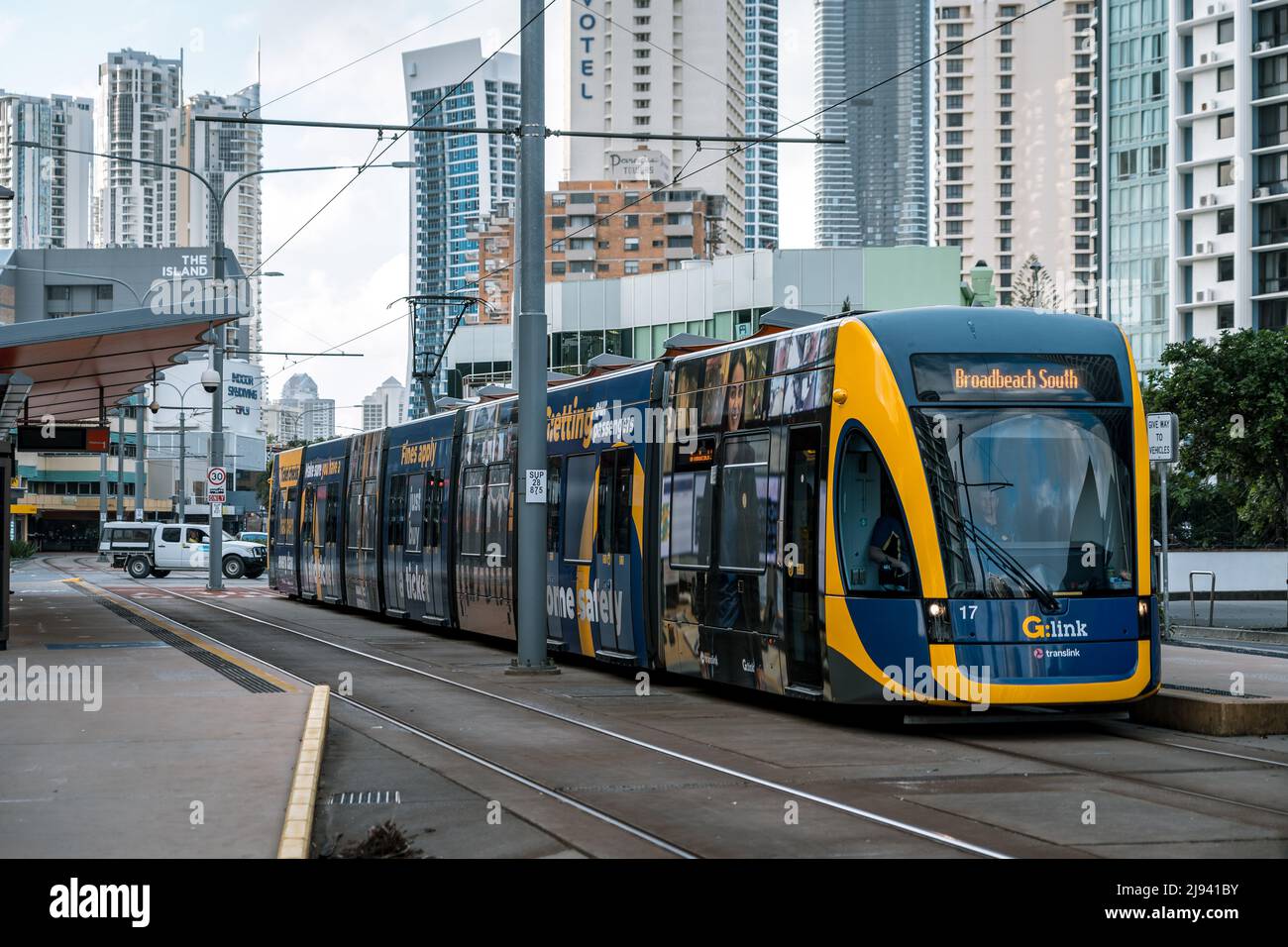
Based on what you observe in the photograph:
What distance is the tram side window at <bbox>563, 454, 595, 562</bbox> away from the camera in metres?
18.1

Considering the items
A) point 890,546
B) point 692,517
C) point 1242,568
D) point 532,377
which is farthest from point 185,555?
point 890,546

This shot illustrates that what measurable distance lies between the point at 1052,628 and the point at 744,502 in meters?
3.19

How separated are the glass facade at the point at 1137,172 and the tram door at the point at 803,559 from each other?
92.1m

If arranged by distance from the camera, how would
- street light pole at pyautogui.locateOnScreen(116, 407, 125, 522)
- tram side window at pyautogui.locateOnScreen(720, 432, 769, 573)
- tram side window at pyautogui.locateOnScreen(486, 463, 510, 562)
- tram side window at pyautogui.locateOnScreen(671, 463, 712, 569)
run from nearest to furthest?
tram side window at pyautogui.locateOnScreen(720, 432, 769, 573)
tram side window at pyautogui.locateOnScreen(671, 463, 712, 569)
tram side window at pyautogui.locateOnScreen(486, 463, 510, 562)
street light pole at pyautogui.locateOnScreen(116, 407, 125, 522)

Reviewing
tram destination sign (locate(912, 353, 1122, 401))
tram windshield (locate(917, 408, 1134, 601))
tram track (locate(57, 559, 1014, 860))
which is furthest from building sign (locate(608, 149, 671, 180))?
tram windshield (locate(917, 408, 1134, 601))

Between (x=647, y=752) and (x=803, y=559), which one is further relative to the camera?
(x=803, y=559)

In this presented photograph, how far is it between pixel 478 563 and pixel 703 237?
117 meters

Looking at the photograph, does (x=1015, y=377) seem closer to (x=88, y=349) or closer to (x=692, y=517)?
(x=692, y=517)

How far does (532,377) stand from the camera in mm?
17812

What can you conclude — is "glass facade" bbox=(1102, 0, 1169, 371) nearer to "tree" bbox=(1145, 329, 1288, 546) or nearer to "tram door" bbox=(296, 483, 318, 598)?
"tree" bbox=(1145, 329, 1288, 546)

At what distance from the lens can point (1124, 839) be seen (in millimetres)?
8219

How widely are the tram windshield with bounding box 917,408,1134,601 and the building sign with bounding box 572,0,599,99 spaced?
150306 mm

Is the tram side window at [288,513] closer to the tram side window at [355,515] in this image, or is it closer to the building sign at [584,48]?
the tram side window at [355,515]
